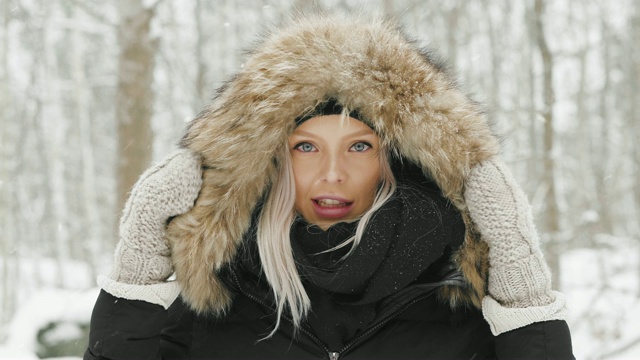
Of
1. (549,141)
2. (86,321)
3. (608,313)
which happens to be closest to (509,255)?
(86,321)

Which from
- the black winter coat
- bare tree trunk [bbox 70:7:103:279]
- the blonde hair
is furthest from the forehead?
bare tree trunk [bbox 70:7:103:279]

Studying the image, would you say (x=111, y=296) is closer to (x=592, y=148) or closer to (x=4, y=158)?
(x=4, y=158)

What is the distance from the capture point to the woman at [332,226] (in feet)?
6.79

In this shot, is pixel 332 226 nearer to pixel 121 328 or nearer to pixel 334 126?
pixel 334 126

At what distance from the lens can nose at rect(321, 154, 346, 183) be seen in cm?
216

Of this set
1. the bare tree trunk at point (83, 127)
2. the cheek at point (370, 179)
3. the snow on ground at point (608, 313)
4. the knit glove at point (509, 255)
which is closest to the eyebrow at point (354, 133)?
the cheek at point (370, 179)

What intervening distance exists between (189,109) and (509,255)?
10.8m

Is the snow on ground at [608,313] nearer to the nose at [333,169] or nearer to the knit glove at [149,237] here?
the nose at [333,169]

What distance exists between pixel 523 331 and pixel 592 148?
19.9 meters

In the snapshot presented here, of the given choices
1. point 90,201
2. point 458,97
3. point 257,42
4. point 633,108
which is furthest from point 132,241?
point 633,108

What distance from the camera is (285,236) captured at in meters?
2.24

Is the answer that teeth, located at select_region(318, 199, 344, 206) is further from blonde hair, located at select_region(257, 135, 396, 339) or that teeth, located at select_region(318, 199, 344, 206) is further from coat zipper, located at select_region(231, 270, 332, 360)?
coat zipper, located at select_region(231, 270, 332, 360)

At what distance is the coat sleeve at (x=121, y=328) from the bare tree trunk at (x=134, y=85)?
3.50 metres

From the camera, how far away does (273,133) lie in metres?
2.17
